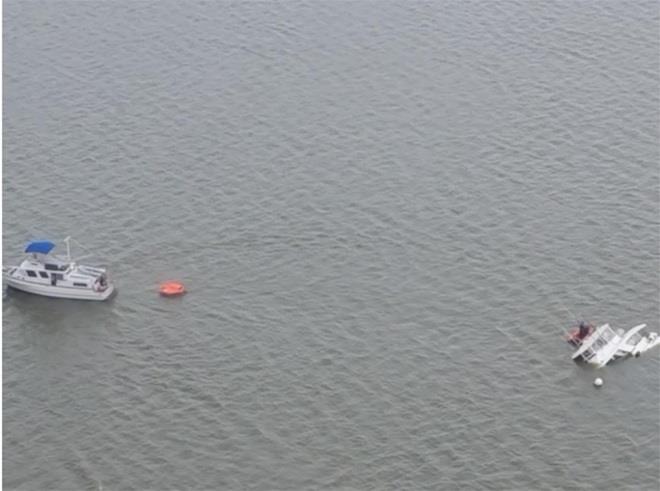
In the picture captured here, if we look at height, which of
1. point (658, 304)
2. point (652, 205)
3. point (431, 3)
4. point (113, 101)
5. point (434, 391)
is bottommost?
point (434, 391)

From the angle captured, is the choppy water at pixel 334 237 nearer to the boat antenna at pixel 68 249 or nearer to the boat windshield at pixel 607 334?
the boat windshield at pixel 607 334

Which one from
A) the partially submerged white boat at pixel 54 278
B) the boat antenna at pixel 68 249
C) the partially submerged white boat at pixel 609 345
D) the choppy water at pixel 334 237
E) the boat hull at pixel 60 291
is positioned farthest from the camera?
the boat antenna at pixel 68 249

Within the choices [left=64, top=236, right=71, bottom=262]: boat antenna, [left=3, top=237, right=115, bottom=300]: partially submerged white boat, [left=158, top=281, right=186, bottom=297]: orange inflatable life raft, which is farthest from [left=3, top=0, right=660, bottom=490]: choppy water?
[left=64, top=236, right=71, bottom=262]: boat antenna

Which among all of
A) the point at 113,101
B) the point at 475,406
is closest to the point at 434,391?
the point at 475,406

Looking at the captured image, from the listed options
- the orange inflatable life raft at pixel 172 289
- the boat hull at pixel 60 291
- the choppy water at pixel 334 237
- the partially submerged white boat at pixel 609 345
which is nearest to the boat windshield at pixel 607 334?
the partially submerged white boat at pixel 609 345

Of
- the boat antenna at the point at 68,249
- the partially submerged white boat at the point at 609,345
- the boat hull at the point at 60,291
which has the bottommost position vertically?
the partially submerged white boat at the point at 609,345

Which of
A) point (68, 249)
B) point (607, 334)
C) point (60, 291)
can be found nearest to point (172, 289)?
point (60, 291)

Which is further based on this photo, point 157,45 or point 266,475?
point 157,45

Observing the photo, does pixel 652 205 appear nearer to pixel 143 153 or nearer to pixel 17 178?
pixel 143 153
